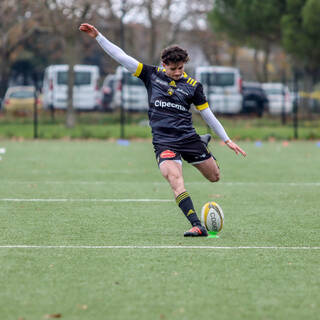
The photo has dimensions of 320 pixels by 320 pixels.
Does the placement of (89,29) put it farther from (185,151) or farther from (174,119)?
(185,151)

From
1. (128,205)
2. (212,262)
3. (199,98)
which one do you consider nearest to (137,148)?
(128,205)

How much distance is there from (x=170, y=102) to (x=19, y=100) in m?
28.3

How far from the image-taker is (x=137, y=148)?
76.4 feet

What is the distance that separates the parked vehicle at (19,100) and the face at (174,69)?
71.9 ft

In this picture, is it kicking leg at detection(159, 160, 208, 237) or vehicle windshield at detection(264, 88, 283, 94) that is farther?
vehicle windshield at detection(264, 88, 283, 94)

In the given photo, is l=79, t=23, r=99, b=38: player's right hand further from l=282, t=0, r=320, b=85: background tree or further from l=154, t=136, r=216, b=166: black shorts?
l=282, t=0, r=320, b=85: background tree

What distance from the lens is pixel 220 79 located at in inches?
1239

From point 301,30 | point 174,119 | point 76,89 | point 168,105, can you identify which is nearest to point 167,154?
point 174,119

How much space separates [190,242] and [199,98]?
1.62 meters

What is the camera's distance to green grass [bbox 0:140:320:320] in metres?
5.38

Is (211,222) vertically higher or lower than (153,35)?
lower

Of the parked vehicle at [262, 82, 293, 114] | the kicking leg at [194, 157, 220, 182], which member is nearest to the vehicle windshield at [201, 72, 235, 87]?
the parked vehicle at [262, 82, 293, 114]

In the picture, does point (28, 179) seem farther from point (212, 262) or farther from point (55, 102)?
point (55, 102)

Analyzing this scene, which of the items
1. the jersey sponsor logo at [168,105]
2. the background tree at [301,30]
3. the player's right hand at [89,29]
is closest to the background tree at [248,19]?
the background tree at [301,30]
